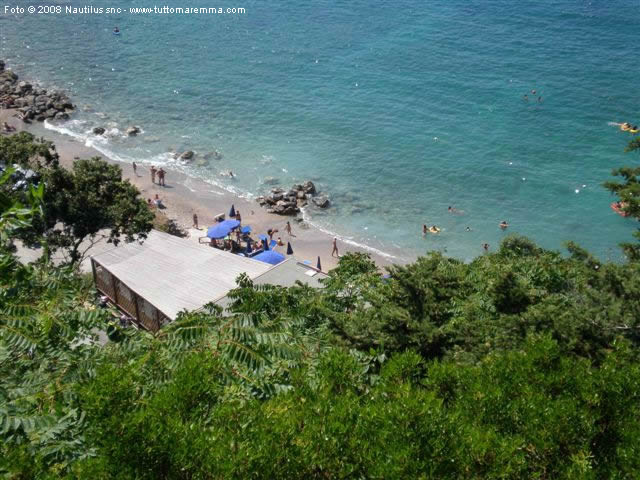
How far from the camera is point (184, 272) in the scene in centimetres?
2516

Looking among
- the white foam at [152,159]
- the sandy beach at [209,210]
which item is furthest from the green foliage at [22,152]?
the white foam at [152,159]

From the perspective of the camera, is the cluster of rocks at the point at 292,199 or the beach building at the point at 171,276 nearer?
the beach building at the point at 171,276

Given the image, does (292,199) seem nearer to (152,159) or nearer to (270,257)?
(270,257)

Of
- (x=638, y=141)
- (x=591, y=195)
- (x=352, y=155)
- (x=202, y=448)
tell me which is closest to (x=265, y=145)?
(x=352, y=155)

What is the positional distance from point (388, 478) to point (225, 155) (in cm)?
4359

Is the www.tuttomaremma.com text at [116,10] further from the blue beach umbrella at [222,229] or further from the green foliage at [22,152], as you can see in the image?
the green foliage at [22,152]

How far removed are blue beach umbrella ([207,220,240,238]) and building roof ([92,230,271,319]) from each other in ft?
21.3

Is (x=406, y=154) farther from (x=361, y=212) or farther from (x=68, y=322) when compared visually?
(x=68, y=322)

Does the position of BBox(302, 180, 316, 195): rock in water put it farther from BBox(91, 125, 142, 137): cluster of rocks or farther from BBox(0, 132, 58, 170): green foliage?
BBox(0, 132, 58, 170): green foliage

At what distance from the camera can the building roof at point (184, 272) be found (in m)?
23.5

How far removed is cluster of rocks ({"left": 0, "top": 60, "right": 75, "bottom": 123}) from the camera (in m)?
51.3

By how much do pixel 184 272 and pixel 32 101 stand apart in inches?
1442

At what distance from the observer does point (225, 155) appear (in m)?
47.4

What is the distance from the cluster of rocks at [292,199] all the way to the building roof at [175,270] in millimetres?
12552
